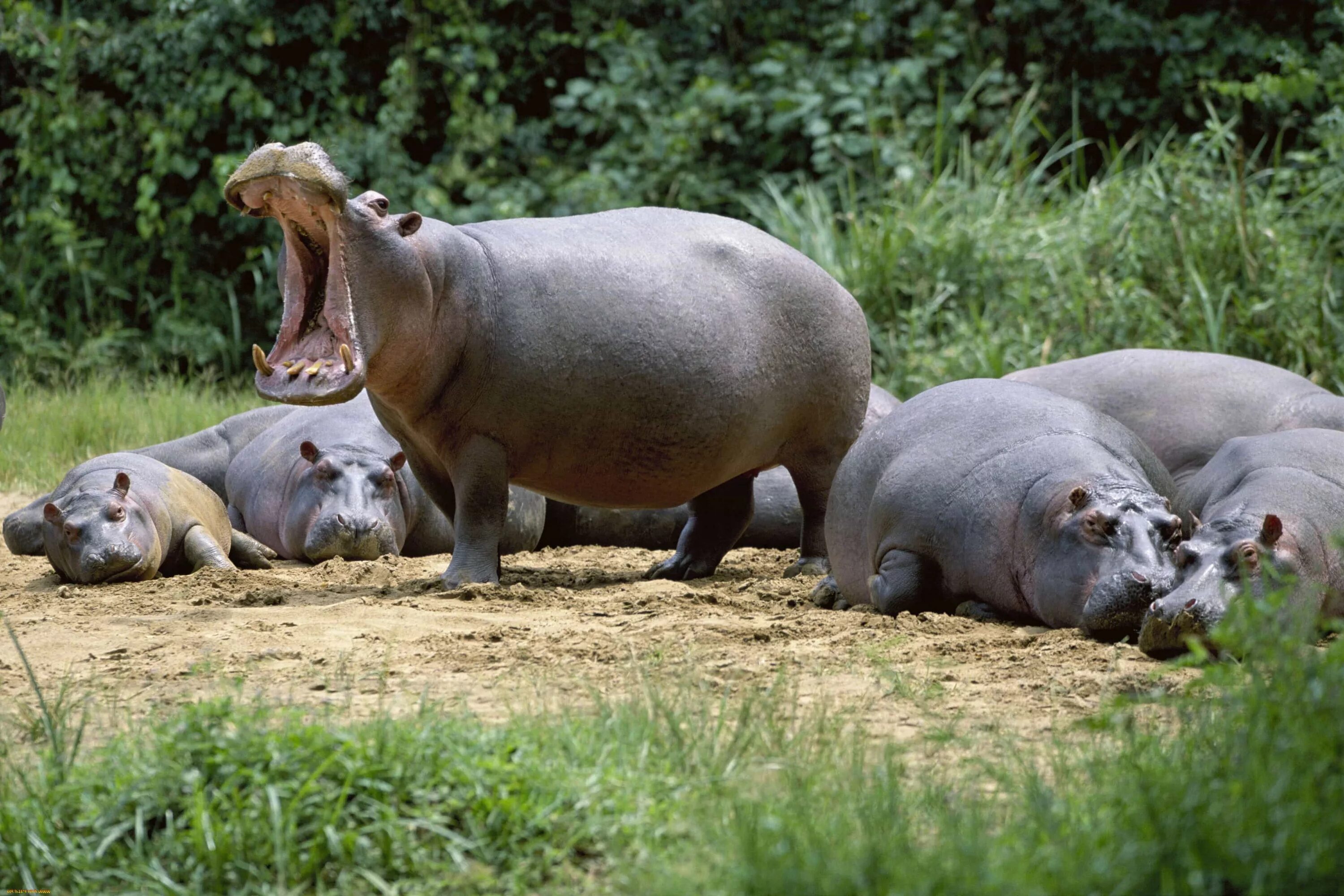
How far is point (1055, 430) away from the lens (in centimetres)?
559

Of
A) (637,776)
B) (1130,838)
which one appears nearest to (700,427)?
(637,776)

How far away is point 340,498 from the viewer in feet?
24.4

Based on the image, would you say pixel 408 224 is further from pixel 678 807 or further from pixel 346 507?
pixel 678 807

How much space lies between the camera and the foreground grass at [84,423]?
30.0 feet

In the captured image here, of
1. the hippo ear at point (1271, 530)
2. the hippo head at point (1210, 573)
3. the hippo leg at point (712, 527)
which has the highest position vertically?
the hippo ear at point (1271, 530)

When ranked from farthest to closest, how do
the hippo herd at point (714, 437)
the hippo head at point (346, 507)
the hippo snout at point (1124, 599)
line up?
the hippo head at point (346, 507) → the hippo herd at point (714, 437) → the hippo snout at point (1124, 599)

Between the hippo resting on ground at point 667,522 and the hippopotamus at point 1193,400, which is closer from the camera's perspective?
the hippopotamus at point 1193,400

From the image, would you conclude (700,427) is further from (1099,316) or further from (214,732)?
(1099,316)

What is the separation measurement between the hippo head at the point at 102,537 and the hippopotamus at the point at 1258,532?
13.2 feet

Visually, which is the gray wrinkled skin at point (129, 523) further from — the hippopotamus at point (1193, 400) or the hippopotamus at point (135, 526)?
the hippopotamus at point (1193, 400)

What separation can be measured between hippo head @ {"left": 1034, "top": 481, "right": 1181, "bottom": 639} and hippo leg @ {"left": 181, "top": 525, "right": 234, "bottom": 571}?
A: 143 inches

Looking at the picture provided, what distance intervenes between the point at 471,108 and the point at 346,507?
6.77 metres

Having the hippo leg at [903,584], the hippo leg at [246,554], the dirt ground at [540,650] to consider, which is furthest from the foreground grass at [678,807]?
the hippo leg at [246,554]

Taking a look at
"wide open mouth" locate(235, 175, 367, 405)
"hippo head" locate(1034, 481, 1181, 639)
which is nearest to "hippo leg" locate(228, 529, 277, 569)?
"wide open mouth" locate(235, 175, 367, 405)
